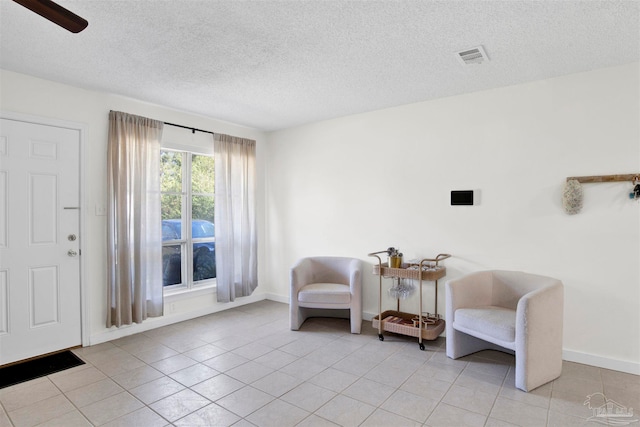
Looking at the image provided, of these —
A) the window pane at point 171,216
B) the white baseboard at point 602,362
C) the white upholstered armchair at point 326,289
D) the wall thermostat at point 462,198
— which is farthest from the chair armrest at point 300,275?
the white baseboard at point 602,362

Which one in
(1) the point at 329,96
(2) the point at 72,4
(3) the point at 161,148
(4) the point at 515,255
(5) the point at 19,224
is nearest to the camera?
(2) the point at 72,4

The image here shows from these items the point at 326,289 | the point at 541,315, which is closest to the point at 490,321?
the point at 541,315

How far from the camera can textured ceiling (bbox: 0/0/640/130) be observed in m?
2.12

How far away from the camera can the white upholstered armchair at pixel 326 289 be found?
12.5 feet

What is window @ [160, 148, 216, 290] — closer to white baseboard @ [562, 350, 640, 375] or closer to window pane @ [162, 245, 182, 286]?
window pane @ [162, 245, 182, 286]

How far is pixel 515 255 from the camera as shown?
3.35 m

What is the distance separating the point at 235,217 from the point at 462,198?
114 inches

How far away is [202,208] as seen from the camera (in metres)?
4.66

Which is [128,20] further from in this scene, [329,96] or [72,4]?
[329,96]

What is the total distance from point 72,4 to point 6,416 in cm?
262

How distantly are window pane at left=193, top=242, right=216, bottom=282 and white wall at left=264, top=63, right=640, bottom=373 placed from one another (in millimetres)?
1359

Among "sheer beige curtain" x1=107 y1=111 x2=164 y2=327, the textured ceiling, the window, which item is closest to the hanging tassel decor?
the textured ceiling

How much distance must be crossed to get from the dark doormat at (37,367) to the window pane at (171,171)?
195 centimetres

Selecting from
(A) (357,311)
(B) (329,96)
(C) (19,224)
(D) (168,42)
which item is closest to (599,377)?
(A) (357,311)
